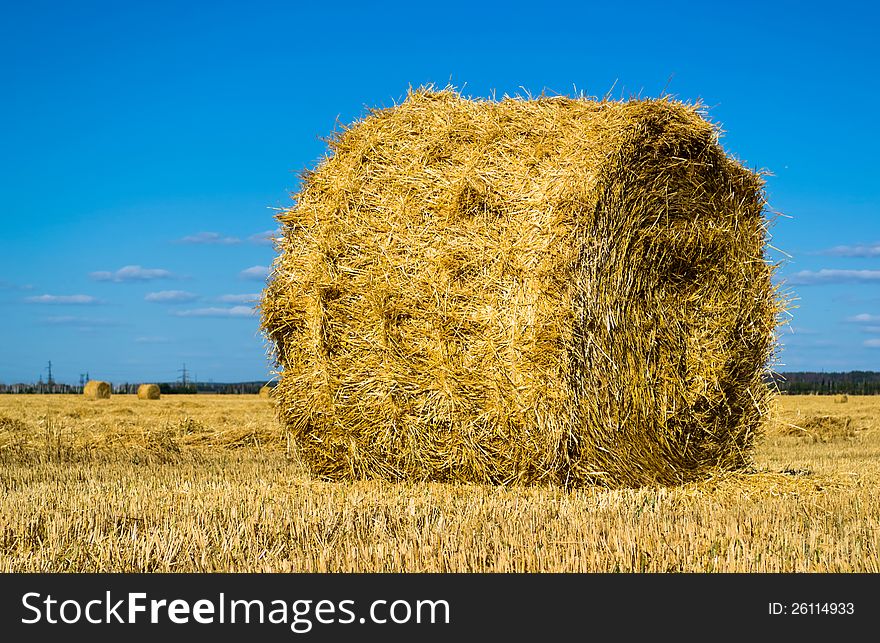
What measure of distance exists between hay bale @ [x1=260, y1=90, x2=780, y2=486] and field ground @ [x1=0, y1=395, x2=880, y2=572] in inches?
13.8

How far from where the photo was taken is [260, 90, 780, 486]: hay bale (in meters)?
7.12

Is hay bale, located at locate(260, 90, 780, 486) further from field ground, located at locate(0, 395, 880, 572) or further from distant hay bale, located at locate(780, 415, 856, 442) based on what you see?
distant hay bale, located at locate(780, 415, 856, 442)

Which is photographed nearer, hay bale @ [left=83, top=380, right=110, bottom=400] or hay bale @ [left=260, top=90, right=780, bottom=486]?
hay bale @ [left=260, top=90, right=780, bottom=486]

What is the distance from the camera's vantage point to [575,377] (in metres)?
7.05

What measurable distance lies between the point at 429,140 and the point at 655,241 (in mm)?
2139

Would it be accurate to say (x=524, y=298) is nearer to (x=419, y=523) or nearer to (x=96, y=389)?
(x=419, y=523)

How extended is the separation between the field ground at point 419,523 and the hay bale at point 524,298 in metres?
0.35

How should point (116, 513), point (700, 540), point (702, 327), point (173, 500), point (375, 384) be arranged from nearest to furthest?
point (700, 540)
point (116, 513)
point (173, 500)
point (375, 384)
point (702, 327)

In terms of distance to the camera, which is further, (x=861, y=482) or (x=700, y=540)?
(x=861, y=482)

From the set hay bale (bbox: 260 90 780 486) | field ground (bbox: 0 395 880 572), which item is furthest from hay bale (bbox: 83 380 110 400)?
hay bale (bbox: 260 90 780 486)

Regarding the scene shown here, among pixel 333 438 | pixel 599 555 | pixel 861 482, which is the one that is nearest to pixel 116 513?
pixel 333 438

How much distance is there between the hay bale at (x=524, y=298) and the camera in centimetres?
712

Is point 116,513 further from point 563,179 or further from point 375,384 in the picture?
point 563,179

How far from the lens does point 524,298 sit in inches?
278
